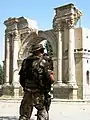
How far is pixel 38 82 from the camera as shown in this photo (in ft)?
15.7

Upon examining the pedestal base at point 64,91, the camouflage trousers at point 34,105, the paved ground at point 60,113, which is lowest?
the pedestal base at point 64,91

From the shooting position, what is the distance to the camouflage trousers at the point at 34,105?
481 cm

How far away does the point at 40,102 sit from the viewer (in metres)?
4.82

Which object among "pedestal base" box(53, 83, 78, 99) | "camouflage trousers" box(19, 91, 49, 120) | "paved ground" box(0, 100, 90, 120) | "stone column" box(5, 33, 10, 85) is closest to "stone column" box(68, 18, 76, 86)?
"pedestal base" box(53, 83, 78, 99)

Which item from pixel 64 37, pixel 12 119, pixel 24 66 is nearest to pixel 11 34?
pixel 64 37

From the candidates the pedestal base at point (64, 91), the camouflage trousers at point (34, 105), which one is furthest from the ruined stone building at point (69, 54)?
the camouflage trousers at point (34, 105)

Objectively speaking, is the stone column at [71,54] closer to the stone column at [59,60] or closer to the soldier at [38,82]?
the stone column at [59,60]

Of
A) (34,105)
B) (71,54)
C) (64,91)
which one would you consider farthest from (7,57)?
(34,105)

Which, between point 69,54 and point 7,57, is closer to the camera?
point 69,54

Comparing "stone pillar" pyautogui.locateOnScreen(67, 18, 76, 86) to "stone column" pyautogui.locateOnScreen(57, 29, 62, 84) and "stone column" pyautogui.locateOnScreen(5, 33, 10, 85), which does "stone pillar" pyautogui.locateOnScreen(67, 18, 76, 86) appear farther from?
"stone column" pyautogui.locateOnScreen(5, 33, 10, 85)

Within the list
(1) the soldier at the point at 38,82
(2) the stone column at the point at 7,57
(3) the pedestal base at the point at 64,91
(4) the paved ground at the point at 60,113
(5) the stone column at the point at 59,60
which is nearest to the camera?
Result: (1) the soldier at the point at 38,82

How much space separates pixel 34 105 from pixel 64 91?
1173 inches

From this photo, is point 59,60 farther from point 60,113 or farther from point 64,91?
point 60,113

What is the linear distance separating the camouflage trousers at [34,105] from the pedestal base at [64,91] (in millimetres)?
28939
